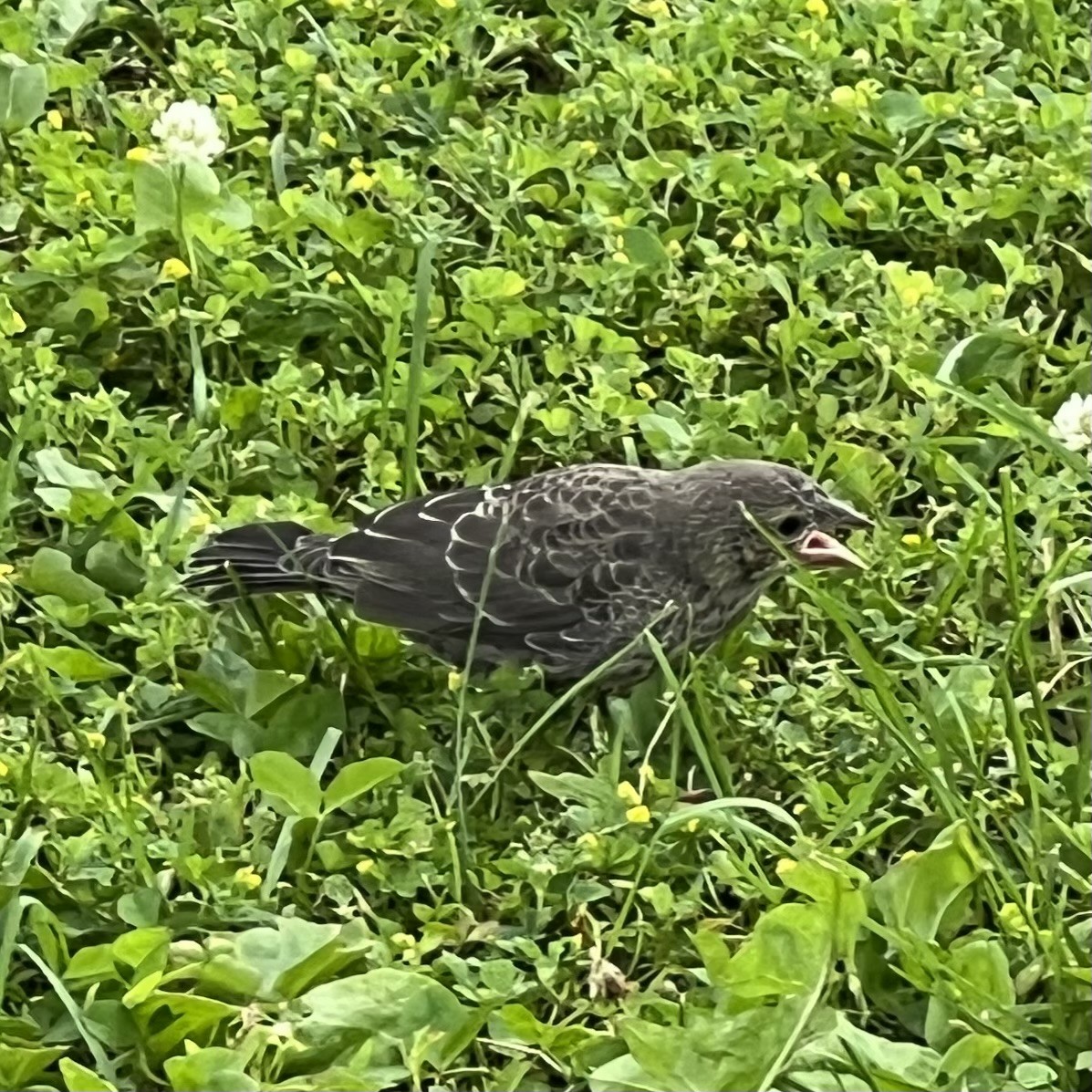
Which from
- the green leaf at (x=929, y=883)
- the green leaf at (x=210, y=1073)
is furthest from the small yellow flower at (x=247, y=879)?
the green leaf at (x=929, y=883)

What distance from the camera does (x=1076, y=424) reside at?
10.2 feet

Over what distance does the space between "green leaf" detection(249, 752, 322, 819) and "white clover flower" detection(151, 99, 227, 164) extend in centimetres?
162

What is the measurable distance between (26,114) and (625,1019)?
8.70 feet

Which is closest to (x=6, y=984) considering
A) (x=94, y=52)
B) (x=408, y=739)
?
(x=408, y=739)

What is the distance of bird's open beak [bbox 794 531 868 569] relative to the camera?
9.66 feet

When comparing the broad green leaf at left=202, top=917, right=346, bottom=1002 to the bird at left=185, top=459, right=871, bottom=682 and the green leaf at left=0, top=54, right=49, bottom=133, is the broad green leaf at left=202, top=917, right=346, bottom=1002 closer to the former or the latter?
the bird at left=185, top=459, right=871, bottom=682

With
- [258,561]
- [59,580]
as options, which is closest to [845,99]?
[258,561]

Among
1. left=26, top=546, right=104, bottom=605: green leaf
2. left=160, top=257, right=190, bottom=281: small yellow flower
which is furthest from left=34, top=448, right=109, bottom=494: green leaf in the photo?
left=160, top=257, right=190, bottom=281: small yellow flower

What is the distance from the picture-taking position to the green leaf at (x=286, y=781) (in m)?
2.65

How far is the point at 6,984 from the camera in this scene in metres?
2.43

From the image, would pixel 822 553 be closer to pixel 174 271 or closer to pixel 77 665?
pixel 77 665

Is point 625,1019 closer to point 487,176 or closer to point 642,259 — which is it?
point 642,259

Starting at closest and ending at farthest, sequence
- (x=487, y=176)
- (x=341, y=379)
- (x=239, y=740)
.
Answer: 1. (x=239, y=740)
2. (x=341, y=379)
3. (x=487, y=176)

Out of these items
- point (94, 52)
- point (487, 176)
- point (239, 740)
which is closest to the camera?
point (239, 740)
